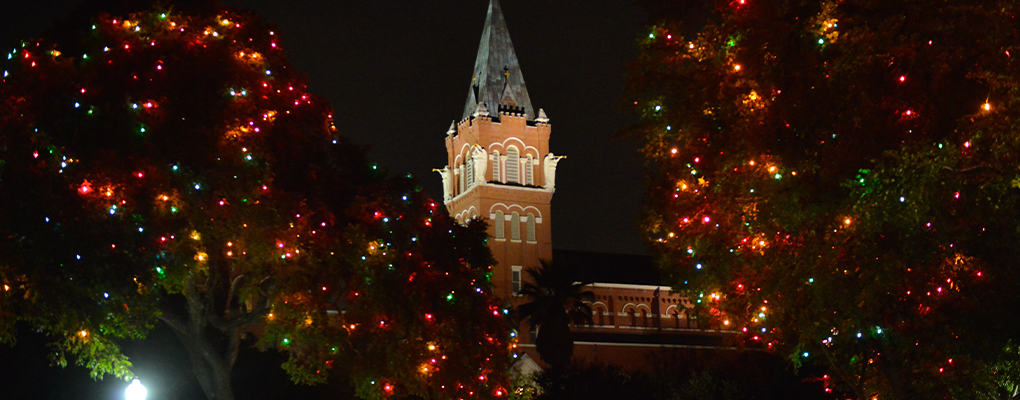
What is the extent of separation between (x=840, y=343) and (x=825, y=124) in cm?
518

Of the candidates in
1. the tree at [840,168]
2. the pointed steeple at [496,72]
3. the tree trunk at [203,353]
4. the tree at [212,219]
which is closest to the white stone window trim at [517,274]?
the pointed steeple at [496,72]

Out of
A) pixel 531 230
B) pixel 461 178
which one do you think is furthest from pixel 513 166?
pixel 531 230

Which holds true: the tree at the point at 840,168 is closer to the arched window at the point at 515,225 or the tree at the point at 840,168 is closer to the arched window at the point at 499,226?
the arched window at the point at 499,226

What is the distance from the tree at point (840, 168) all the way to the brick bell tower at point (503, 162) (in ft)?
156

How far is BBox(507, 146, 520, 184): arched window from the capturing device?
→ 2692 inches

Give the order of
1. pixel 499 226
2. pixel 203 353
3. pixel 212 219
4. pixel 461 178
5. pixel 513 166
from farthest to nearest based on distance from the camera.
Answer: pixel 461 178, pixel 513 166, pixel 499 226, pixel 203 353, pixel 212 219

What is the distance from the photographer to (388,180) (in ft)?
81.6

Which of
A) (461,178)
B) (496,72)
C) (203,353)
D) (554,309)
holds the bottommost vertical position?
(203,353)

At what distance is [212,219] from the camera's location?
21406 millimetres

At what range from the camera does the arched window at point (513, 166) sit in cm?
6838

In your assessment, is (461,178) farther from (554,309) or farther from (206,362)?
(206,362)

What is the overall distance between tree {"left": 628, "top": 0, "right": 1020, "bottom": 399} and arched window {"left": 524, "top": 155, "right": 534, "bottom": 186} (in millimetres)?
48922

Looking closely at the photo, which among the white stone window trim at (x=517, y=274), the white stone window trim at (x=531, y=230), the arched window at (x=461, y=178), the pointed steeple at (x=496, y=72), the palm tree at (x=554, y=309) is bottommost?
the palm tree at (x=554, y=309)

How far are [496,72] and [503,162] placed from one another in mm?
6005
